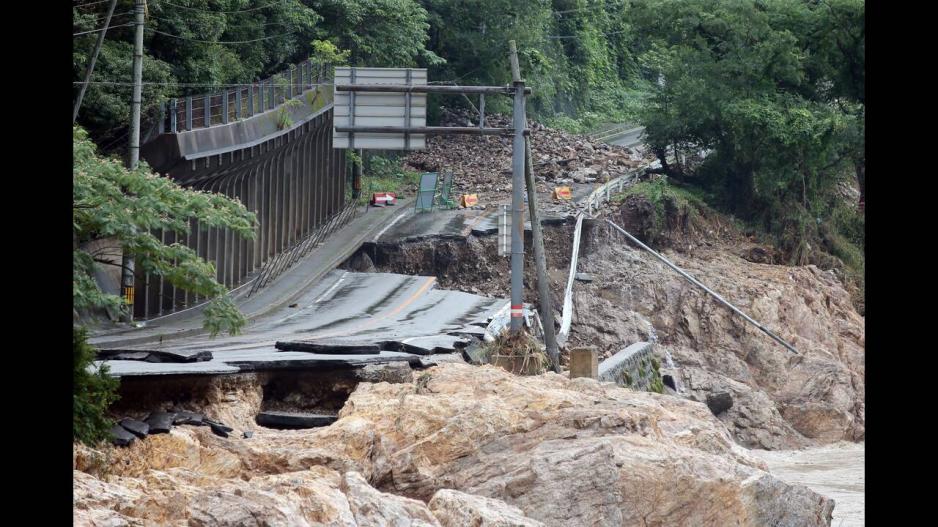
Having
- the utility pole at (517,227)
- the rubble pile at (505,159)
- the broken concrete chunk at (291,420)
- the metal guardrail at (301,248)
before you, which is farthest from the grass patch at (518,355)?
the rubble pile at (505,159)

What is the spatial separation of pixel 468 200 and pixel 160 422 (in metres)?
37.3

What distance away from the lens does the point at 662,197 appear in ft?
169

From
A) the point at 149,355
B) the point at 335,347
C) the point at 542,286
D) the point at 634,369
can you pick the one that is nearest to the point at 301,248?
the point at 634,369

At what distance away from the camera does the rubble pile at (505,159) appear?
5553 centimetres

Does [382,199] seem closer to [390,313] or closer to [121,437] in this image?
[390,313]

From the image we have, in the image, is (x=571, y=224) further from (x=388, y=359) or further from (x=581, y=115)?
(x=581, y=115)

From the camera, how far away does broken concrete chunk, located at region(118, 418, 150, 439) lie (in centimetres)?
1298

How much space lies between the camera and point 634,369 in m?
31.5

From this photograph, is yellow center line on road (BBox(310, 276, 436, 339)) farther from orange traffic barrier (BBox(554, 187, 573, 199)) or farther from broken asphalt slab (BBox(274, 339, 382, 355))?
orange traffic barrier (BBox(554, 187, 573, 199))

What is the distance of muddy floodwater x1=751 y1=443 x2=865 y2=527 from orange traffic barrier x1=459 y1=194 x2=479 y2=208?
19.3 metres

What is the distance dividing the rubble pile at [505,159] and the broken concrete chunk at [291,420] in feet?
116

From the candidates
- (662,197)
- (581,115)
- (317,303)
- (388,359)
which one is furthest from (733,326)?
(581,115)

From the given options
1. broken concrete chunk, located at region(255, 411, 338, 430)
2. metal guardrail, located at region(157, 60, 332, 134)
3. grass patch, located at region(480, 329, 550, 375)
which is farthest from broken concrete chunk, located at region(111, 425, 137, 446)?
metal guardrail, located at region(157, 60, 332, 134)
